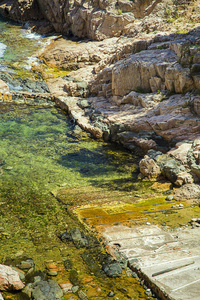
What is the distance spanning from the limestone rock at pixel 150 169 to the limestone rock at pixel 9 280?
675cm

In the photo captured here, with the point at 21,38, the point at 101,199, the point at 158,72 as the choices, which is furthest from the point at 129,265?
the point at 21,38

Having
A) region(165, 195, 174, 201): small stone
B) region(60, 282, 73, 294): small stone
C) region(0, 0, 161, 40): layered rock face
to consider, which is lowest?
region(165, 195, 174, 201): small stone

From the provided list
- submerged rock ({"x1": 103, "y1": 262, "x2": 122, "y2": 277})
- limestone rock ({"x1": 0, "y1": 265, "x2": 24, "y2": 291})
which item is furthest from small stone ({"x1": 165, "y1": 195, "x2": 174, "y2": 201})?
limestone rock ({"x1": 0, "y1": 265, "x2": 24, "y2": 291})

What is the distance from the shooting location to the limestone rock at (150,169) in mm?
11477

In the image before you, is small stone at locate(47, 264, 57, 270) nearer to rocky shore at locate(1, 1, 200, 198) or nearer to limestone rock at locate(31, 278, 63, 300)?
limestone rock at locate(31, 278, 63, 300)

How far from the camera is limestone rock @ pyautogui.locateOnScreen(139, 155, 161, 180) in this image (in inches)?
452

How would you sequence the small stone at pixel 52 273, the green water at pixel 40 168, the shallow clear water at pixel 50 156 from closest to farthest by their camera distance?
the small stone at pixel 52 273
the green water at pixel 40 168
the shallow clear water at pixel 50 156

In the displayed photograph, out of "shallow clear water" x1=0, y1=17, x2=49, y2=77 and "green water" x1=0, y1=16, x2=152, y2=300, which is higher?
"shallow clear water" x1=0, y1=17, x2=49, y2=77

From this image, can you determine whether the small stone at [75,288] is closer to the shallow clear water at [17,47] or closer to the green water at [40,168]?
the green water at [40,168]

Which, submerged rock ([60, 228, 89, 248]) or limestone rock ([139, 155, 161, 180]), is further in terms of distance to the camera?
limestone rock ([139, 155, 161, 180])

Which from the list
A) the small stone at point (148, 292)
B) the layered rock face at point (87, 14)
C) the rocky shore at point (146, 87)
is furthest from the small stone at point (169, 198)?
the layered rock face at point (87, 14)

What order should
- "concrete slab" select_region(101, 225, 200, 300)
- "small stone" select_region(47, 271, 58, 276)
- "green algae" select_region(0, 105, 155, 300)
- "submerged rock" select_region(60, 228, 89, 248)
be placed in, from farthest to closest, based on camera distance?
"submerged rock" select_region(60, 228, 89, 248) → "green algae" select_region(0, 105, 155, 300) → "small stone" select_region(47, 271, 58, 276) → "concrete slab" select_region(101, 225, 200, 300)

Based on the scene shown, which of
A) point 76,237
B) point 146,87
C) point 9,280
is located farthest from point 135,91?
point 9,280

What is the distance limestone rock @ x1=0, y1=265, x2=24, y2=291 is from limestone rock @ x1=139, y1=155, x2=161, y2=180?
675cm
